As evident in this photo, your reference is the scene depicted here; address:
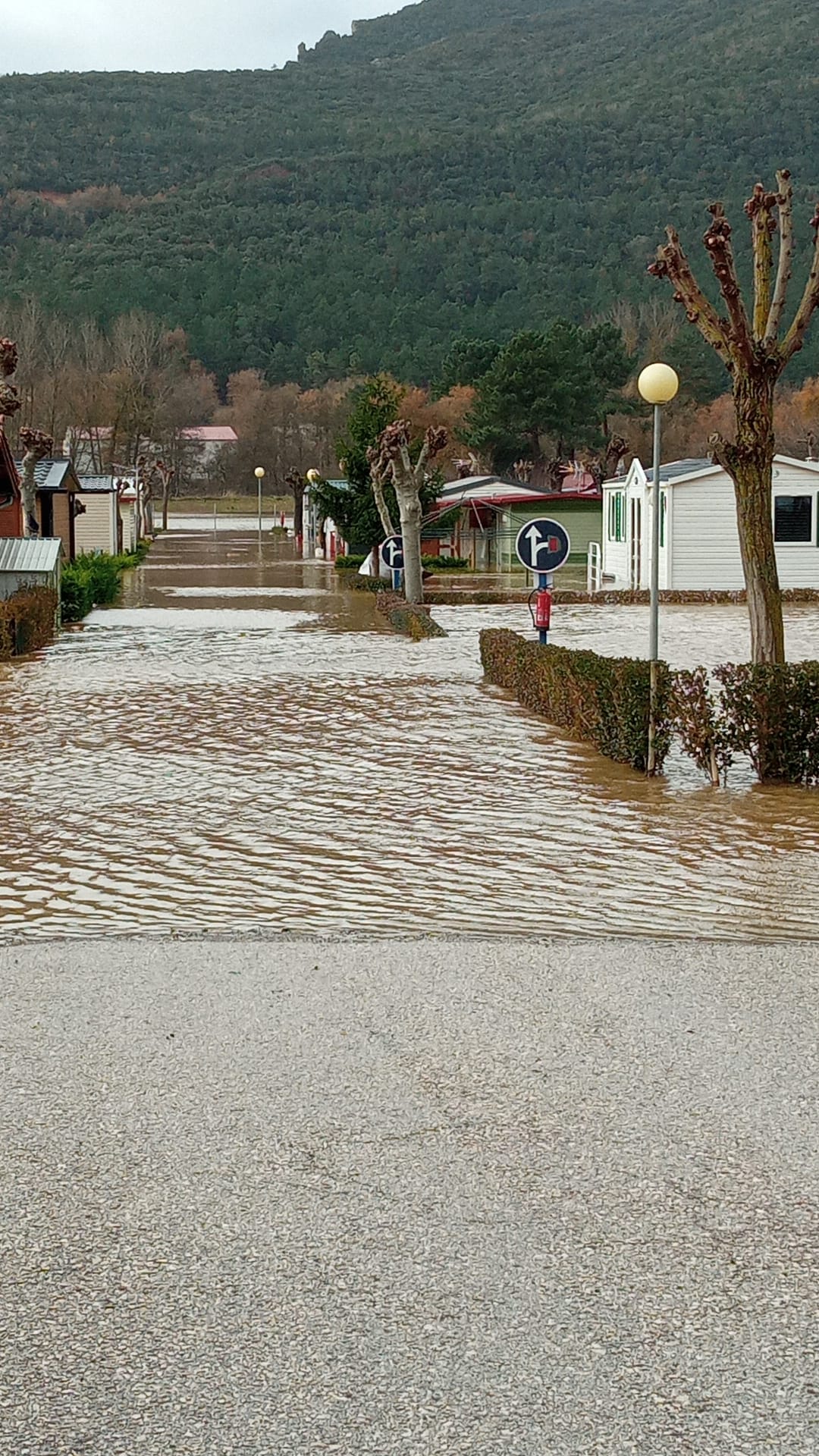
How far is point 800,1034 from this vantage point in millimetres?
5273

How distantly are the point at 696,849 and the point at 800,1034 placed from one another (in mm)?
3323

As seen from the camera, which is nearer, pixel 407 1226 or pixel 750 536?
pixel 407 1226

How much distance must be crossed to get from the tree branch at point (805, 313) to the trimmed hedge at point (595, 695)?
7.91 feet

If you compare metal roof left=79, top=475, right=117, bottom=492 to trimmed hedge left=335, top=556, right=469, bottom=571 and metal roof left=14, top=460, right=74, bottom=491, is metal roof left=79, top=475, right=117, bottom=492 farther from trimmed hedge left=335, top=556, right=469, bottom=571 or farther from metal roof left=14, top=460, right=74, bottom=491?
metal roof left=14, top=460, right=74, bottom=491

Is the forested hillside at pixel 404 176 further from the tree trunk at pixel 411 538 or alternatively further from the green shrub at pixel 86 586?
the tree trunk at pixel 411 538

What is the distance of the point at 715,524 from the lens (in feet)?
115

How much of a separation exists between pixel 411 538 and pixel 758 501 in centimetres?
1907

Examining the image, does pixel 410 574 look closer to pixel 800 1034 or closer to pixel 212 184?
pixel 800 1034

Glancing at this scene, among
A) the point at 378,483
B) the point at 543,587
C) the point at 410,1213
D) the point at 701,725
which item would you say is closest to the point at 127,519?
the point at 378,483

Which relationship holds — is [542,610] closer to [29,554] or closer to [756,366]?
[756,366]

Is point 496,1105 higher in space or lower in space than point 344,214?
lower

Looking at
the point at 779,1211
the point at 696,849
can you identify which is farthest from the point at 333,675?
the point at 779,1211

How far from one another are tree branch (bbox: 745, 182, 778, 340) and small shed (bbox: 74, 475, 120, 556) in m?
40.4

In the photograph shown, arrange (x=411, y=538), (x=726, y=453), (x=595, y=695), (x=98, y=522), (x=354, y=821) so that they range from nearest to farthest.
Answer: (x=354, y=821) < (x=726, y=453) < (x=595, y=695) < (x=411, y=538) < (x=98, y=522)
